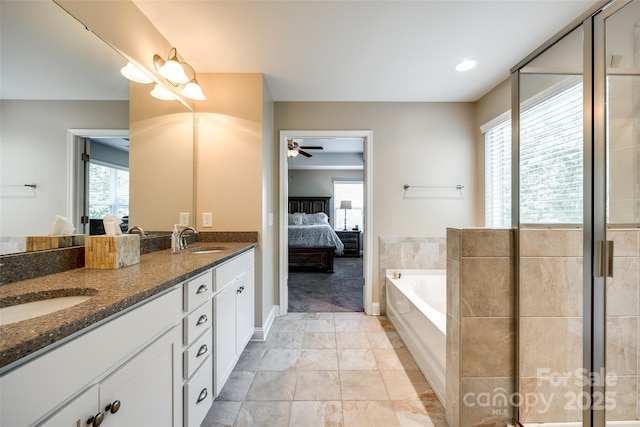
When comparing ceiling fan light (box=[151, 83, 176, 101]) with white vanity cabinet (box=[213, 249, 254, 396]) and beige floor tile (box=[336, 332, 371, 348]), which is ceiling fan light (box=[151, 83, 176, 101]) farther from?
beige floor tile (box=[336, 332, 371, 348])

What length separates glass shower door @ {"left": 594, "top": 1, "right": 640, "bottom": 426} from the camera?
1084 millimetres

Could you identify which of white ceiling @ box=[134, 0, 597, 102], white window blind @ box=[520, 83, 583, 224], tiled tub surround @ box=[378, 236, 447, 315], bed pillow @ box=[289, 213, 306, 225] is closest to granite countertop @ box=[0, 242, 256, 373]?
white ceiling @ box=[134, 0, 597, 102]

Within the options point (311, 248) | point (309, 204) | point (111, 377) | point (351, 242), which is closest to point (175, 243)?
point (111, 377)

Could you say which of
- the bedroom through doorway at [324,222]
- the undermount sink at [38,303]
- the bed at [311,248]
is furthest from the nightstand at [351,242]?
the undermount sink at [38,303]

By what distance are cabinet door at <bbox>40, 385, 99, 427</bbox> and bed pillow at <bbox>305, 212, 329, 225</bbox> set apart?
6.02 m

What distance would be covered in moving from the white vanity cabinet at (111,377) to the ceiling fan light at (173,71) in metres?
1.57

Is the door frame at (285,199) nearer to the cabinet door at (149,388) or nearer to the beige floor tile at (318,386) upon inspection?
the beige floor tile at (318,386)

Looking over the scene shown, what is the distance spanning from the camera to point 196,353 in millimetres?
1262

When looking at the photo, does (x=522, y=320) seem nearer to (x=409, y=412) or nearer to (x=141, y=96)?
(x=409, y=412)

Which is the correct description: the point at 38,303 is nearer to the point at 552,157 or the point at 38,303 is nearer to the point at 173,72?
the point at 173,72

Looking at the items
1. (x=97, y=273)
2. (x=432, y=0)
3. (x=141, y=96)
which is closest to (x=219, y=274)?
(x=97, y=273)

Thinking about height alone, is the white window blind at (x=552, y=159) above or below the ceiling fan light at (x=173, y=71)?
below

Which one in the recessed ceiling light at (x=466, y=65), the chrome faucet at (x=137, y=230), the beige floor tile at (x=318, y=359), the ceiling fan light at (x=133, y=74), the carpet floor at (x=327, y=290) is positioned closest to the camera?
the ceiling fan light at (x=133, y=74)

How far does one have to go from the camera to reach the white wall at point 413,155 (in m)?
3.00
